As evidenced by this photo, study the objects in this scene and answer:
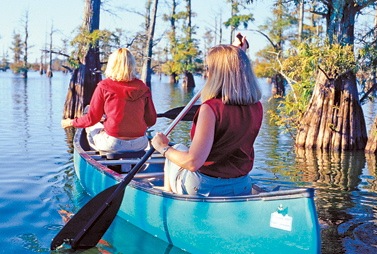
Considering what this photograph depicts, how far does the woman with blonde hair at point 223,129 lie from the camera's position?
4.51 m

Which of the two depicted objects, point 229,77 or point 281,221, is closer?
point 281,221

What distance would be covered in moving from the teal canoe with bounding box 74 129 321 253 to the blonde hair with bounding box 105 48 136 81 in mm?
1194

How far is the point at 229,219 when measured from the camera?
479 cm

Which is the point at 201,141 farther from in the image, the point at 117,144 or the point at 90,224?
the point at 117,144

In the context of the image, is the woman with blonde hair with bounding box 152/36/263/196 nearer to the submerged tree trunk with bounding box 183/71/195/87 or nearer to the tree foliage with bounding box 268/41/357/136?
the tree foliage with bounding box 268/41/357/136

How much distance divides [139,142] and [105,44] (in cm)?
Answer: 993

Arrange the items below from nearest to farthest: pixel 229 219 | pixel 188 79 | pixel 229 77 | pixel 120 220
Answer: pixel 229 77, pixel 229 219, pixel 120 220, pixel 188 79

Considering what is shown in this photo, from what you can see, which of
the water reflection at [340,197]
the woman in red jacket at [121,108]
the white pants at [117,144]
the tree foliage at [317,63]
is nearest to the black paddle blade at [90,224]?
the woman in red jacket at [121,108]

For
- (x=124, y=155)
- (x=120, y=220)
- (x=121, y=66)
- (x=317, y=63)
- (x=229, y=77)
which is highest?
(x=317, y=63)

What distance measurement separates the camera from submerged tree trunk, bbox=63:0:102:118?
1639cm

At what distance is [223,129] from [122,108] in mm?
2811

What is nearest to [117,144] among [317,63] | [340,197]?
[340,197]

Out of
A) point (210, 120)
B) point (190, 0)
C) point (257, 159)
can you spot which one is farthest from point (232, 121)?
point (190, 0)

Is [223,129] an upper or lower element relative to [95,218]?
upper
